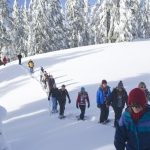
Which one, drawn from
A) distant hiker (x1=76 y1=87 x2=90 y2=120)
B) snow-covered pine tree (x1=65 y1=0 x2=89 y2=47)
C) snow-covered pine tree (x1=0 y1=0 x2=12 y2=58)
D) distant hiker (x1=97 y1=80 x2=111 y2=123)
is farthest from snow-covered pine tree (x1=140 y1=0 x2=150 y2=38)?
distant hiker (x1=97 y1=80 x2=111 y2=123)

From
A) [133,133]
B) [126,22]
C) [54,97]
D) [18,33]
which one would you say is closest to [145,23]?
[18,33]

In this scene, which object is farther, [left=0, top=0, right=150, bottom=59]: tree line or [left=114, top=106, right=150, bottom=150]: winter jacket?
[left=0, top=0, right=150, bottom=59]: tree line

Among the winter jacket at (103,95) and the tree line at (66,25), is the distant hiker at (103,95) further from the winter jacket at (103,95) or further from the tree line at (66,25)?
the tree line at (66,25)

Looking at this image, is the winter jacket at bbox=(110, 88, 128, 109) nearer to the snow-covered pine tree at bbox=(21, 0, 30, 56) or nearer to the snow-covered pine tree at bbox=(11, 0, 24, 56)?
the snow-covered pine tree at bbox=(21, 0, 30, 56)

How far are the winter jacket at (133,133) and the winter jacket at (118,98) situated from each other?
10032 millimetres

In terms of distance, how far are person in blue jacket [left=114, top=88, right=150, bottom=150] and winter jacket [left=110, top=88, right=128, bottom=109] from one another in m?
10.1

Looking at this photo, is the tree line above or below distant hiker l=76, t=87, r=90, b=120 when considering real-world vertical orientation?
above

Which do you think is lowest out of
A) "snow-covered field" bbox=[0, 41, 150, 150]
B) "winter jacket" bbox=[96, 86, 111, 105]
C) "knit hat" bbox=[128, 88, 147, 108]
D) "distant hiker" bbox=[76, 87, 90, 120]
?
"snow-covered field" bbox=[0, 41, 150, 150]

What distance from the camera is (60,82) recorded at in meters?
33.4

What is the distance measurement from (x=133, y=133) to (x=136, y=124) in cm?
15

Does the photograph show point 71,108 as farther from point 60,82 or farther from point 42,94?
point 60,82

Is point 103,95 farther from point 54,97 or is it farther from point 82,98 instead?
point 54,97

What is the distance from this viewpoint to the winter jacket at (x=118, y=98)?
1603 centimetres

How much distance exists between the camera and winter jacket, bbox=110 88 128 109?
16.0 m
